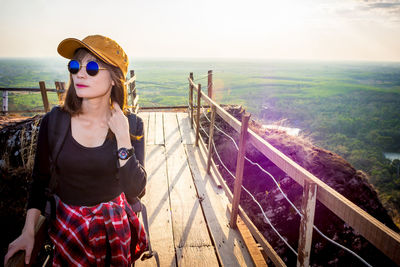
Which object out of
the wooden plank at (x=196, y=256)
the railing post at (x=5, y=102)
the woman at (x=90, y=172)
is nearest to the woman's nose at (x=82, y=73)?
the woman at (x=90, y=172)

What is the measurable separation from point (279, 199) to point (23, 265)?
5795mm

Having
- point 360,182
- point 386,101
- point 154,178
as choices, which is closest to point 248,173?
point 360,182

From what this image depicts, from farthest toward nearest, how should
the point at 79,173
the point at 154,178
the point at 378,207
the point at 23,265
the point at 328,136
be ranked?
the point at 328,136, the point at 378,207, the point at 154,178, the point at 79,173, the point at 23,265

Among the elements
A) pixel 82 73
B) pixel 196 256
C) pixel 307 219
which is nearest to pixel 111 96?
pixel 82 73

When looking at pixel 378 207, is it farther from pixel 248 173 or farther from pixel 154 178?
pixel 154 178

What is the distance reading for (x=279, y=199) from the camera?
592 centimetres

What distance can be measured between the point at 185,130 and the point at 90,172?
18.0 feet

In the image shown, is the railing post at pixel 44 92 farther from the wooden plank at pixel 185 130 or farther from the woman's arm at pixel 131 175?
the woman's arm at pixel 131 175

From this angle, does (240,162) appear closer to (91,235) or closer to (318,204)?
(91,235)

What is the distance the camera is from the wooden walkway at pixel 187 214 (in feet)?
7.81

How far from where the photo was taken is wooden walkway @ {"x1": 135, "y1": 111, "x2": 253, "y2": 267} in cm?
238

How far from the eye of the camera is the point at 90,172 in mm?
1453

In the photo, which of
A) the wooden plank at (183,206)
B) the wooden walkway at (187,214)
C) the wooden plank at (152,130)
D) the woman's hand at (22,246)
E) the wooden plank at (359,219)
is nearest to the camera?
the wooden plank at (359,219)

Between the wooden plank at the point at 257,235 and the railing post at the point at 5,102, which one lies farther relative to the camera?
the railing post at the point at 5,102
